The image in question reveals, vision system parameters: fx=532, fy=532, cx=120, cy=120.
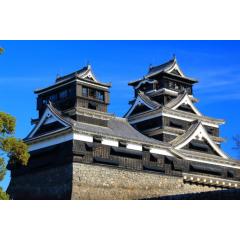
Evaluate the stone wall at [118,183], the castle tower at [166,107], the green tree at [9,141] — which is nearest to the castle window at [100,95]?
the castle tower at [166,107]

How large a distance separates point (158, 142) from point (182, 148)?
2.13 meters

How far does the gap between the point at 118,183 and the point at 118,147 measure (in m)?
2.01

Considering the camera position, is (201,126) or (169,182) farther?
(201,126)

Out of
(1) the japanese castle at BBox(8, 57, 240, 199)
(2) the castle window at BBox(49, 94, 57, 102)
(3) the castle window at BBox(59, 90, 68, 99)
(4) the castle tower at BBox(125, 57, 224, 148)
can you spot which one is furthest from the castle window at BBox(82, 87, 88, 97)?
(4) the castle tower at BBox(125, 57, 224, 148)

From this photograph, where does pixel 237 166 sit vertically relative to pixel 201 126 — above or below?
below

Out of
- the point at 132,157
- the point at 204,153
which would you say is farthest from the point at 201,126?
the point at 132,157

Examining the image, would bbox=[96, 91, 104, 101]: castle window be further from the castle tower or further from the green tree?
the green tree

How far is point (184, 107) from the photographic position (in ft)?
119

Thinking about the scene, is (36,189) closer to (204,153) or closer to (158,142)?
(158,142)

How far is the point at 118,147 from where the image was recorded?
29.6 meters

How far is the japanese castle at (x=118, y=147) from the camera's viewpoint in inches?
1117

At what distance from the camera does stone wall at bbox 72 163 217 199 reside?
27688mm

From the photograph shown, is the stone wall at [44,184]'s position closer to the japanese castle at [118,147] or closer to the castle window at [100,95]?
the japanese castle at [118,147]

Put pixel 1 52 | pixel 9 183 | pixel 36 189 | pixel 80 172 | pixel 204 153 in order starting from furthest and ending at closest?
pixel 204 153, pixel 9 183, pixel 36 189, pixel 80 172, pixel 1 52
